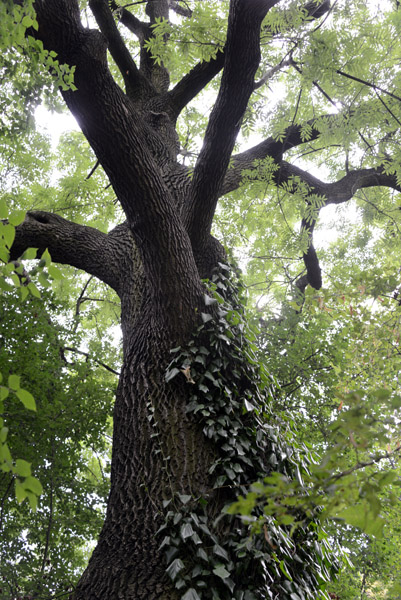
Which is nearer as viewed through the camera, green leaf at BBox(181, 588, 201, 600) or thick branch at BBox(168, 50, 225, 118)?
green leaf at BBox(181, 588, 201, 600)

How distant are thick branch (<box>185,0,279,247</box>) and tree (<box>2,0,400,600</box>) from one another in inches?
0.4

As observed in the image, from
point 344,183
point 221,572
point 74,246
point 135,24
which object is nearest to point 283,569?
point 221,572

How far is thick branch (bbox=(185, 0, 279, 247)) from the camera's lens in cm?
287

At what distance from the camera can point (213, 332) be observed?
3.13 m

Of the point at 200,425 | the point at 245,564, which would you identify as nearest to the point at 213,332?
the point at 200,425

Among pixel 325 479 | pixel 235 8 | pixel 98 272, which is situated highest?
pixel 235 8

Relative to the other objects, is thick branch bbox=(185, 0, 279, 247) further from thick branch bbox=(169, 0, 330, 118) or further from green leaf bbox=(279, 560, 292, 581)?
green leaf bbox=(279, 560, 292, 581)

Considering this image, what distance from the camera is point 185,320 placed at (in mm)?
3174

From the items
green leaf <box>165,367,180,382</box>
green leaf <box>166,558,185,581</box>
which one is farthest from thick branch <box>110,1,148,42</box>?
green leaf <box>166,558,185,581</box>

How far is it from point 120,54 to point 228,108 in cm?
252

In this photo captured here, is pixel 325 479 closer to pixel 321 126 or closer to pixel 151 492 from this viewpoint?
pixel 151 492

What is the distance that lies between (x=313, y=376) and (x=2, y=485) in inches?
147

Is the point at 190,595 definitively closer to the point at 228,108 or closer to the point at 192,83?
the point at 228,108

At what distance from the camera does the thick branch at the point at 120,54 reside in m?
3.73
